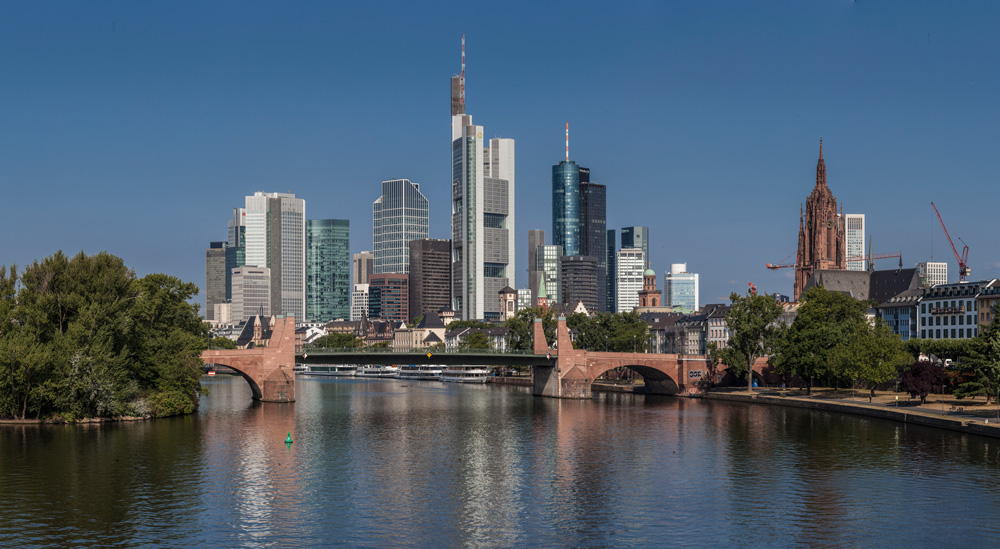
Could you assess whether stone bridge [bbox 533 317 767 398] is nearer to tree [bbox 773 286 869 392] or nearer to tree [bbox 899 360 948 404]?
tree [bbox 773 286 869 392]

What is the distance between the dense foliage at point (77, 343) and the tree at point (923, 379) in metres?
88.6

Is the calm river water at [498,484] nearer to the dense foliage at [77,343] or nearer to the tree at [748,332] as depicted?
the dense foliage at [77,343]

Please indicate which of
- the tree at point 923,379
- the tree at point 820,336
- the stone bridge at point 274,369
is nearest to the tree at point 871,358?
the tree at point 820,336

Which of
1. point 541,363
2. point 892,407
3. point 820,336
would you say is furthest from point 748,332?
point 892,407

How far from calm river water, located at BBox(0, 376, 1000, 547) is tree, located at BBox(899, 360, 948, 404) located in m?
13.9

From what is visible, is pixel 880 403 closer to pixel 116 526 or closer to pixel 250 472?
pixel 250 472

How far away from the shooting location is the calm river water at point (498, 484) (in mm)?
56625

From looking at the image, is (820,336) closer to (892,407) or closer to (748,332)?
(748,332)

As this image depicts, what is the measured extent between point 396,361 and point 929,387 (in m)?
79.3

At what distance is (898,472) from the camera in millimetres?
76438

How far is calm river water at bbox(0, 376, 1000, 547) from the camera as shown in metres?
56.6

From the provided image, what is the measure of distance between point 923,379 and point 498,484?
241ft

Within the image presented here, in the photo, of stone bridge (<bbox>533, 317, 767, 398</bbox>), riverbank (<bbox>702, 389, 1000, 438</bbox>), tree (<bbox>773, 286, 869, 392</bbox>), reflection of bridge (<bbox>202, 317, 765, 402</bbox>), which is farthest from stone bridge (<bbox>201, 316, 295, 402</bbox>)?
tree (<bbox>773, 286, 869, 392</bbox>)

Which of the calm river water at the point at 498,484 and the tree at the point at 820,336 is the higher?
the tree at the point at 820,336
